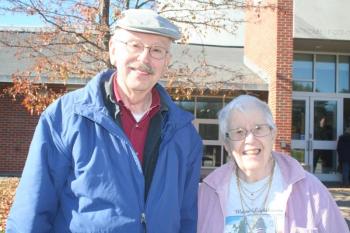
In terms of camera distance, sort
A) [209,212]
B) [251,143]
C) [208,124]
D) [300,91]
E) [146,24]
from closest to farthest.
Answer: [146,24] < [251,143] < [209,212] < [300,91] < [208,124]

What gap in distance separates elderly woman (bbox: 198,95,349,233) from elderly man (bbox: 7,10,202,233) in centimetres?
38

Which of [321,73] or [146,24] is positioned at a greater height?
[321,73]

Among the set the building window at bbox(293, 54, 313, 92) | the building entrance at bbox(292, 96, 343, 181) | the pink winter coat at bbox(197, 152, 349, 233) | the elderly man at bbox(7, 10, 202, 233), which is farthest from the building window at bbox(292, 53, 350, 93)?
the elderly man at bbox(7, 10, 202, 233)

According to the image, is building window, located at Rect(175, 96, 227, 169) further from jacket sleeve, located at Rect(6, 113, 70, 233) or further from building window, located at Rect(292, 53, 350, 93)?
jacket sleeve, located at Rect(6, 113, 70, 233)

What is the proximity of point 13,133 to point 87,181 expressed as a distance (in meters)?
13.7

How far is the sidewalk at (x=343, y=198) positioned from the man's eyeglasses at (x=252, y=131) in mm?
6508

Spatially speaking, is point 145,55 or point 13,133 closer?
point 145,55

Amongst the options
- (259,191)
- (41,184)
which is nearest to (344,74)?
(259,191)

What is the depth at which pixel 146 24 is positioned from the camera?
2576 millimetres

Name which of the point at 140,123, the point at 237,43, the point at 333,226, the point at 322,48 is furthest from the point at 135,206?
the point at 237,43

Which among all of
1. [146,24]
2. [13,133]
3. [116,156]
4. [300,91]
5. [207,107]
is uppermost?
[300,91]

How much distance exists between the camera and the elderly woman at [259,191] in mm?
2891

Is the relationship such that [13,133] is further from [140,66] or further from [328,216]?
[328,216]

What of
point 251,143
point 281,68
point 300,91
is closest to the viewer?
point 251,143
